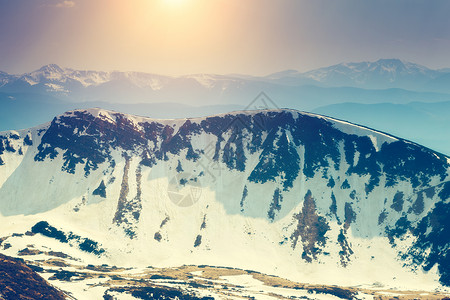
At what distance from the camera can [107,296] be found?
158375 mm

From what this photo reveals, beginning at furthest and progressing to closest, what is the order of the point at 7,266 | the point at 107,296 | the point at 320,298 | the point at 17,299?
the point at 320,298, the point at 107,296, the point at 7,266, the point at 17,299

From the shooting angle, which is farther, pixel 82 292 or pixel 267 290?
pixel 267 290

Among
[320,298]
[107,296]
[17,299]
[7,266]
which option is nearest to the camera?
[17,299]

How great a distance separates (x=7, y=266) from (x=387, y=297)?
161866 mm

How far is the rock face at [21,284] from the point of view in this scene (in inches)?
4980

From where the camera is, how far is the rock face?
12650 cm

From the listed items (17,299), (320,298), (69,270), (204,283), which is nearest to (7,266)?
(17,299)

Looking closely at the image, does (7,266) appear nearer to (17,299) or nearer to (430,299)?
(17,299)

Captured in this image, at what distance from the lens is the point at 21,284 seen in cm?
13250

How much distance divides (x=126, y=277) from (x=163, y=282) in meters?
19.0

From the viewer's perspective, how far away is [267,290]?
19450 centimetres

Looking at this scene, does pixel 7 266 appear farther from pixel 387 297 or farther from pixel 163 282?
pixel 387 297

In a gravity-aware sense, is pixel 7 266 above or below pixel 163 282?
above

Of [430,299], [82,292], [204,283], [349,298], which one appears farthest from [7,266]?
[430,299]
